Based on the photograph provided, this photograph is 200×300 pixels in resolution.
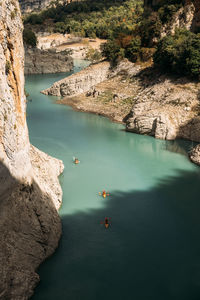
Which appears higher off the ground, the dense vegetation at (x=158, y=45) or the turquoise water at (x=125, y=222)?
the dense vegetation at (x=158, y=45)

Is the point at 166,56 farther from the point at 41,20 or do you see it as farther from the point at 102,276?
the point at 41,20

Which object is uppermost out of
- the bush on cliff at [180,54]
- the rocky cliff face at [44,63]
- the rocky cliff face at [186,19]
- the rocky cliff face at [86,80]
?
the rocky cliff face at [186,19]

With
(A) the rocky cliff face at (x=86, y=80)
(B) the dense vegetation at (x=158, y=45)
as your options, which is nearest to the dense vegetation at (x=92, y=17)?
(B) the dense vegetation at (x=158, y=45)

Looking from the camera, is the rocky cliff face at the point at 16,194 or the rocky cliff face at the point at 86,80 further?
the rocky cliff face at the point at 86,80

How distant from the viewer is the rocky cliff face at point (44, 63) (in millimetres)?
87625

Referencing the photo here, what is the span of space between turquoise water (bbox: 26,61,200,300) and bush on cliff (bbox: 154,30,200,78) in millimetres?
11530

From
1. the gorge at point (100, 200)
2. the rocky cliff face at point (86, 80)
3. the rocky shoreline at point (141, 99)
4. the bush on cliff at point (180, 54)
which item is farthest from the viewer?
the rocky cliff face at point (86, 80)

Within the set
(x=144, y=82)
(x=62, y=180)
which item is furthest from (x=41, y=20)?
(x=62, y=180)

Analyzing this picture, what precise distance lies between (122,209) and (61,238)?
5835 millimetres

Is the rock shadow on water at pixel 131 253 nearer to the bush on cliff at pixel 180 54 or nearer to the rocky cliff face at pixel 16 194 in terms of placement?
the rocky cliff face at pixel 16 194

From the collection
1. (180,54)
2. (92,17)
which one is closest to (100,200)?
(180,54)

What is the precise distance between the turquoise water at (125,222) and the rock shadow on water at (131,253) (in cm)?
6

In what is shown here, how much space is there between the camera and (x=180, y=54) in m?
42.8

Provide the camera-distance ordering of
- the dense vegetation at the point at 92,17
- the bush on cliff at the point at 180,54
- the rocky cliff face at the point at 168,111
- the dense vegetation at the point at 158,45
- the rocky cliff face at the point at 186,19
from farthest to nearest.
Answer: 1. the dense vegetation at the point at 92,17
2. the rocky cliff face at the point at 186,19
3. the dense vegetation at the point at 158,45
4. the bush on cliff at the point at 180,54
5. the rocky cliff face at the point at 168,111
